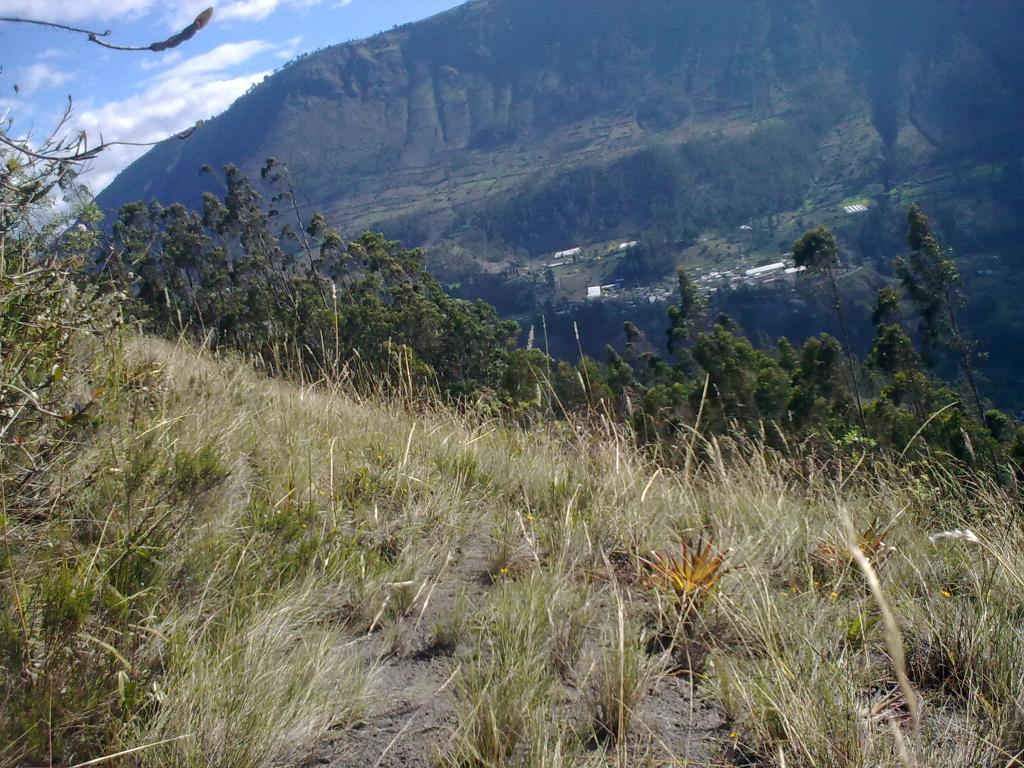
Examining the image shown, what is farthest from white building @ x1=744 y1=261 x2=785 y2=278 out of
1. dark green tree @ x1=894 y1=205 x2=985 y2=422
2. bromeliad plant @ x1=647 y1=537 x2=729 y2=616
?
bromeliad plant @ x1=647 y1=537 x2=729 y2=616

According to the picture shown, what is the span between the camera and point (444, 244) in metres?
177

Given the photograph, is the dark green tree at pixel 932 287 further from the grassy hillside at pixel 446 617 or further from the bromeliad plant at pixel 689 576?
the bromeliad plant at pixel 689 576

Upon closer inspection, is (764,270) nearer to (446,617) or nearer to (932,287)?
(932,287)

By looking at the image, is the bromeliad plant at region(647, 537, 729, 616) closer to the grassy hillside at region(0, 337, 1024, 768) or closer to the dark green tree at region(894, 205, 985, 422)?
the grassy hillside at region(0, 337, 1024, 768)

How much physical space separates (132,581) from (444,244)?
178691 mm

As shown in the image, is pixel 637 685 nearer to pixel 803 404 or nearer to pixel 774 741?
pixel 774 741

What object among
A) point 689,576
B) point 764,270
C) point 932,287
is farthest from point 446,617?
point 764,270

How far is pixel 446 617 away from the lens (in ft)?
7.50

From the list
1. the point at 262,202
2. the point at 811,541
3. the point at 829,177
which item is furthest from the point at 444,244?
the point at 811,541

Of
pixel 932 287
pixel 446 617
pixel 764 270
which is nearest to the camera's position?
pixel 446 617

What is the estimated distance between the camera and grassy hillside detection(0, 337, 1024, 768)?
5.40 ft

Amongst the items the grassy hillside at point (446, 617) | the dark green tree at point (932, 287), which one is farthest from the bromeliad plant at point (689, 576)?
the dark green tree at point (932, 287)

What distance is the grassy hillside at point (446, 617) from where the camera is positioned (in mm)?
1646

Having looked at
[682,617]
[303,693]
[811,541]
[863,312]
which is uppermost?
[303,693]
